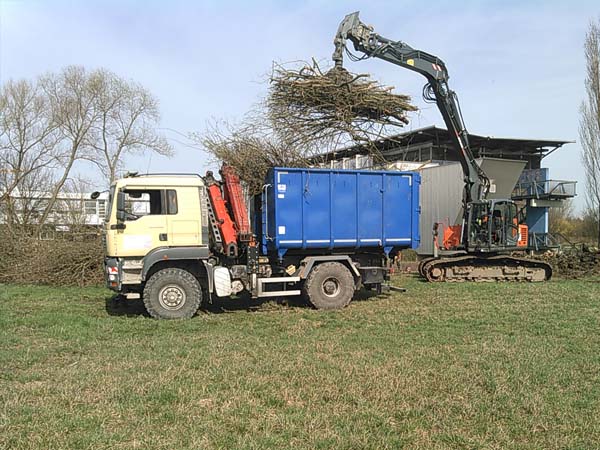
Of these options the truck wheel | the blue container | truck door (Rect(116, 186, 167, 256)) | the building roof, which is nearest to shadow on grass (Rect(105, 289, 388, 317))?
the truck wheel

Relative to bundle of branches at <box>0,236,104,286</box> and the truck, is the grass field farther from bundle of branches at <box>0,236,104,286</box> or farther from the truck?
bundle of branches at <box>0,236,104,286</box>

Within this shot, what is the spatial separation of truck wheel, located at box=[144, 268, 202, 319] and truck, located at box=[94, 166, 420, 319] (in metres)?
0.02

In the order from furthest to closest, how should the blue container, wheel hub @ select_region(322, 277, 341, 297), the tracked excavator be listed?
1. the tracked excavator
2. wheel hub @ select_region(322, 277, 341, 297)
3. the blue container

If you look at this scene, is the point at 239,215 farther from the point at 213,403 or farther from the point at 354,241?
the point at 213,403

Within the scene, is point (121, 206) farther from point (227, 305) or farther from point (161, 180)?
point (227, 305)

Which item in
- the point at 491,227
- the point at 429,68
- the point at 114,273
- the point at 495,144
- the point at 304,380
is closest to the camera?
the point at 304,380

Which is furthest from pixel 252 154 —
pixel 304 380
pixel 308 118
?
pixel 304 380

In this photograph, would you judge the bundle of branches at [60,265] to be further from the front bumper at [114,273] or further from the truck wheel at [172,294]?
the truck wheel at [172,294]

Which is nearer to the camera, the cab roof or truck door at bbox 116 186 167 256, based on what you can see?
truck door at bbox 116 186 167 256

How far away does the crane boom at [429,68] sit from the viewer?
11.1 m

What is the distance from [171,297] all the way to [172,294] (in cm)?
5

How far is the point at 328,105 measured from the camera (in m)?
10.8

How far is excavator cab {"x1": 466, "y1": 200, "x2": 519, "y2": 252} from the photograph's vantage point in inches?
562

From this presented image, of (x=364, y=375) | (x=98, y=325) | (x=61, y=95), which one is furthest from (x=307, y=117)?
(x=61, y=95)
